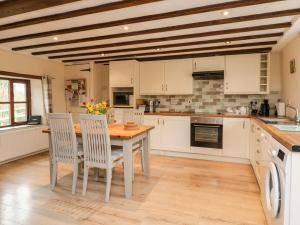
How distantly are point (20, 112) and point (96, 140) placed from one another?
3084mm

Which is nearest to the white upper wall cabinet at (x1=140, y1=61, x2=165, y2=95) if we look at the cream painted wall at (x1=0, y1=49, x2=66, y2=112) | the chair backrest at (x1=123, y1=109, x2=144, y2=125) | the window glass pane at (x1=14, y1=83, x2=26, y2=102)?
the chair backrest at (x1=123, y1=109, x2=144, y2=125)

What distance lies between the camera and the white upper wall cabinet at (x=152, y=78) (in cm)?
464

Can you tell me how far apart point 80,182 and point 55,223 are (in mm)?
1000

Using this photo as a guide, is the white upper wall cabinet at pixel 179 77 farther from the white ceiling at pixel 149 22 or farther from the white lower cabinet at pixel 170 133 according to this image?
the white ceiling at pixel 149 22

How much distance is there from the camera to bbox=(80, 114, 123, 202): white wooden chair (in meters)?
2.40

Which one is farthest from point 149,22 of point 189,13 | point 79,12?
point 79,12

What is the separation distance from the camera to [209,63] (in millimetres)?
4250

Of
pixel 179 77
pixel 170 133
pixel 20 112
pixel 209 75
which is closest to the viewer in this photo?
pixel 209 75

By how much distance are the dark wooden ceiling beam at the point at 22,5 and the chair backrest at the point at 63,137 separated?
1.20 m

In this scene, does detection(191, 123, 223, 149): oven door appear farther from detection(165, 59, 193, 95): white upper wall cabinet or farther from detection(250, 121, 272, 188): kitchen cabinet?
detection(250, 121, 272, 188): kitchen cabinet

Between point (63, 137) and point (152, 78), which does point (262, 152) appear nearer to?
point (63, 137)

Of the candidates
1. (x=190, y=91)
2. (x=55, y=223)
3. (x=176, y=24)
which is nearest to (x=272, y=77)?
(x=190, y=91)

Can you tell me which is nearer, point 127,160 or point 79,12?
point 79,12

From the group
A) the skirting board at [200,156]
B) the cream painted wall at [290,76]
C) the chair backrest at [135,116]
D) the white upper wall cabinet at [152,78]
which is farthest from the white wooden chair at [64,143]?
the cream painted wall at [290,76]
